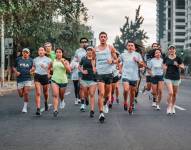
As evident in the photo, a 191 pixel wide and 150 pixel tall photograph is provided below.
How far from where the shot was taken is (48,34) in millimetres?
47031

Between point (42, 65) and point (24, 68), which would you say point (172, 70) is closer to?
point (42, 65)

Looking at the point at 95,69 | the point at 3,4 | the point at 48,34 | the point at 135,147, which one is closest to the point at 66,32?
the point at 48,34

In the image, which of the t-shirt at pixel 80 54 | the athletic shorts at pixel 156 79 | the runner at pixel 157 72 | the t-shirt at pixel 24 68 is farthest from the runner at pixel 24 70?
the athletic shorts at pixel 156 79

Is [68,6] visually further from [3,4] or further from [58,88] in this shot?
[58,88]

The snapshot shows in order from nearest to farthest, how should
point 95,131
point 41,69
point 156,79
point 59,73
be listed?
point 95,131 < point 59,73 < point 41,69 < point 156,79

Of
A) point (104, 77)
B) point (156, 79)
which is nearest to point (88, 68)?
point (104, 77)

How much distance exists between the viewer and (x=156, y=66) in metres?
17.7

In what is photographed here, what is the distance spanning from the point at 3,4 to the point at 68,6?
55.7 ft

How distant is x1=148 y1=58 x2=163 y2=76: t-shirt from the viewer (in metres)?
17.7

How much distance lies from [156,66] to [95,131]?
6423 millimetres

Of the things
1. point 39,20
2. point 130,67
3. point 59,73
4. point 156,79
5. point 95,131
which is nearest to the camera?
point 95,131

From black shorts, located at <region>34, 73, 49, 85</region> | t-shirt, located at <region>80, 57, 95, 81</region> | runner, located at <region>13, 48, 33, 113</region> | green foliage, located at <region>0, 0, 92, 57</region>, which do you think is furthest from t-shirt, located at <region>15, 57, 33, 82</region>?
green foliage, located at <region>0, 0, 92, 57</region>

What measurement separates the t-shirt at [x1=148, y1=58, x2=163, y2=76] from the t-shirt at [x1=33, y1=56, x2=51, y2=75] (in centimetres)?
326

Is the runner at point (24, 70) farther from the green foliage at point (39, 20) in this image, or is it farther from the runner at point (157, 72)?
the green foliage at point (39, 20)
